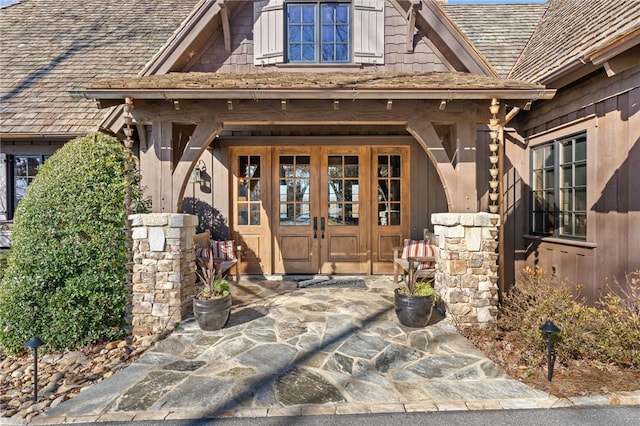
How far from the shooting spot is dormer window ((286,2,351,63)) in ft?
19.1

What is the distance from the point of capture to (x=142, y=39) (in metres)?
7.83

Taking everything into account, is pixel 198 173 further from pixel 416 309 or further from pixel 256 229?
pixel 416 309

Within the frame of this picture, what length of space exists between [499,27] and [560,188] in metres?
4.72

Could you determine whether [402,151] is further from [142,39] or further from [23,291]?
[142,39]

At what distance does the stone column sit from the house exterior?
36cm

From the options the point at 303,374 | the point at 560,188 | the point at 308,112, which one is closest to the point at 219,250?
the point at 308,112

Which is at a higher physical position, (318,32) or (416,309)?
(318,32)

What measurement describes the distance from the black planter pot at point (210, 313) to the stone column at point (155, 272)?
1.35 ft

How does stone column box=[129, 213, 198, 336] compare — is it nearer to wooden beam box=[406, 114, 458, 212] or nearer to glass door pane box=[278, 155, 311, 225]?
glass door pane box=[278, 155, 311, 225]

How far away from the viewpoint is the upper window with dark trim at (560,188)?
468 cm

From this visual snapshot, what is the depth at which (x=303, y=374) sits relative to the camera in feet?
10.4

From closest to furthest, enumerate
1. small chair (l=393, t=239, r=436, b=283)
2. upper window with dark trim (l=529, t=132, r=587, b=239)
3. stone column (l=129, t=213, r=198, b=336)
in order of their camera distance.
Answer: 1. stone column (l=129, t=213, r=198, b=336)
2. upper window with dark trim (l=529, t=132, r=587, b=239)
3. small chair (l=393, t=239, r=436, b=283)

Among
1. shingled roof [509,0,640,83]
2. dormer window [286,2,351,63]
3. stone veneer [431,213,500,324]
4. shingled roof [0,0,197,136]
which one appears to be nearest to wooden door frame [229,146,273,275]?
dormer window [286,2,351,63]

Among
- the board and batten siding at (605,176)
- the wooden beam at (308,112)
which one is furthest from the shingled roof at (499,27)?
the wooden beam at (308,112)
